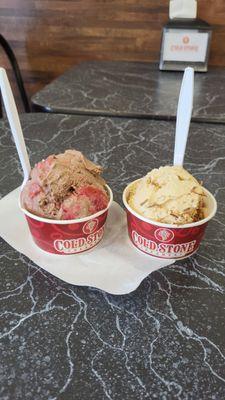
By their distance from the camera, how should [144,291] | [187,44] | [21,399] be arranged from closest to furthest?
1. [21,399]
2. [144,291]
3. [187,44]

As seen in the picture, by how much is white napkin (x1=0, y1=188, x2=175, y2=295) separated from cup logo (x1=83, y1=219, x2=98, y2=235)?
0.14ft

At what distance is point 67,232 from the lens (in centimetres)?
54

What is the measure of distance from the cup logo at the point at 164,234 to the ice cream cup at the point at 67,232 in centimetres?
9

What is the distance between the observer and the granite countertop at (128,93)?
3.80 ft

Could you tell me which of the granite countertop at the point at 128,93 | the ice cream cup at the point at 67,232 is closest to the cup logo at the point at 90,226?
the ice cream cup at the point at 67,232

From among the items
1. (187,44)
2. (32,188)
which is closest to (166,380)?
(32,188)

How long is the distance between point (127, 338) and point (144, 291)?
86mm

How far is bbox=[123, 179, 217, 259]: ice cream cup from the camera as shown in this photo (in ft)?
1.73

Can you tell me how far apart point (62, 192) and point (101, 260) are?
0.39 feet

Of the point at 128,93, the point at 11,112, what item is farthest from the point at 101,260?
the point at 128,93

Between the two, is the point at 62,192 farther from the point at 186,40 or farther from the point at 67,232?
the point at 186,40

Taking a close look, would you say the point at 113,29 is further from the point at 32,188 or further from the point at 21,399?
the point at 21,399

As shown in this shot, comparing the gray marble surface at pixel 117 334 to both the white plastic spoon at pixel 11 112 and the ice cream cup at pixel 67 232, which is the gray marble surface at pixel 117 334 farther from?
the white plastic spoon at pixel 11 112

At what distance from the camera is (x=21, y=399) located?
396 mm
